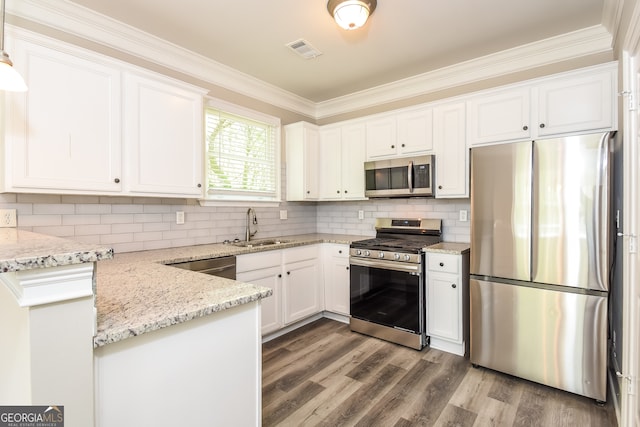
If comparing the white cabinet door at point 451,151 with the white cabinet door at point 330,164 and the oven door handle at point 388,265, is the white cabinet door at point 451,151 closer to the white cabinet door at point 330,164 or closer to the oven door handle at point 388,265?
the oven door handle at point 388,265

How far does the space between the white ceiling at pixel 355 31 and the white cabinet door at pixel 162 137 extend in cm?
47

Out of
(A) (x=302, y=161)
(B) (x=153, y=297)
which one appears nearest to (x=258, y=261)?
(A) (x=302, y=161)

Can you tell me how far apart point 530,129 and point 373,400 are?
238 centimetres

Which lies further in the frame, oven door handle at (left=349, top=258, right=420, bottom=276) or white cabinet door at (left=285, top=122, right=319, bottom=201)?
white cabinet door at (left=285, top=122, right=319, bottom=201)

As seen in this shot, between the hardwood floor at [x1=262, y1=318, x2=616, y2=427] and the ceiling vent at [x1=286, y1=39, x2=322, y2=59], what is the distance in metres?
2.64

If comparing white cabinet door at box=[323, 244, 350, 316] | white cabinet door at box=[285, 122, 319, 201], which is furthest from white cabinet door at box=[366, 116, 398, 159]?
white cabinet door at box=[323, 244, 350, 316]

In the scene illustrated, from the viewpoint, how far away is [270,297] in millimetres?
2932

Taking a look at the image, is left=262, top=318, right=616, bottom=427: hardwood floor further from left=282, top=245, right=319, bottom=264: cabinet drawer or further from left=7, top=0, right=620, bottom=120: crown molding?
Answer: left=7, top=0, right=620, bottom=120: crown molding

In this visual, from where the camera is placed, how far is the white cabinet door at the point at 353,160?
11.6 feet

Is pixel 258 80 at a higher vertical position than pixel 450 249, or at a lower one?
higher

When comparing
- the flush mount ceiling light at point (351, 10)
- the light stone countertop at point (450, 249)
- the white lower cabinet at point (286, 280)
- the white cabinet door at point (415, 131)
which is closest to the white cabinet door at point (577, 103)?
the white cabinet door at point (415, 131)

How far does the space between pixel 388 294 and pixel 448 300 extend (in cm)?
52

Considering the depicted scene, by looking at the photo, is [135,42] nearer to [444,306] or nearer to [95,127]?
[95,127]

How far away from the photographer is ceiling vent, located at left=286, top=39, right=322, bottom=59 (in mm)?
2674
